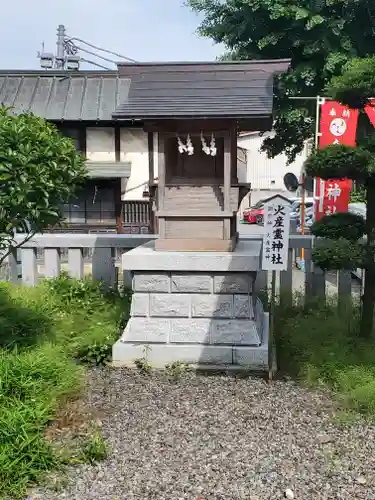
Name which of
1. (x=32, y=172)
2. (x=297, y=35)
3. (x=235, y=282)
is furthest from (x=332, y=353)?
(x=297, y=35)

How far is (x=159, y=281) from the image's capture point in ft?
18.0

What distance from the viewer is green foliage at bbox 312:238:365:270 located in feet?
15.6

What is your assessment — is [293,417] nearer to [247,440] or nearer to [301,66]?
[247,440]

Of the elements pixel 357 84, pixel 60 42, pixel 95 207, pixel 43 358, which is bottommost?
pixel 43 358

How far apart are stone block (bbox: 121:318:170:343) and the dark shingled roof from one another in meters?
2.12

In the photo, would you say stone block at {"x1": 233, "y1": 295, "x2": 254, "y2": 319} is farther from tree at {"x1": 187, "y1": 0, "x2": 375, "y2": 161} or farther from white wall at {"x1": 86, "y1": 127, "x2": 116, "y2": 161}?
white wall at {"x1": 86, "y1": 127, "x2": 116, "y2": 161}

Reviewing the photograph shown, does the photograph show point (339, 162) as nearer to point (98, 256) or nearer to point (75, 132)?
point (98, 256)

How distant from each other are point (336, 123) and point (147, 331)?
7206 mm

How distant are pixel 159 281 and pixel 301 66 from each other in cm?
917

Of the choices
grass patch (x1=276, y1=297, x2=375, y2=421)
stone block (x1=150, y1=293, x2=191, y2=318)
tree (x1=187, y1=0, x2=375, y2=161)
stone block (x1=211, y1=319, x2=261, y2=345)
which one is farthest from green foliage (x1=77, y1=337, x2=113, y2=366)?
tree (x1=187, y1=0, x2=375, y2=161)

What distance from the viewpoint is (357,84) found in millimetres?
4715

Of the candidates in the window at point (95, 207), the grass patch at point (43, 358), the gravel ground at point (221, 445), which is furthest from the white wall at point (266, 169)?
the gravel ground at point (221, 445)

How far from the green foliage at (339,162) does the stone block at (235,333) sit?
1676 millimetres

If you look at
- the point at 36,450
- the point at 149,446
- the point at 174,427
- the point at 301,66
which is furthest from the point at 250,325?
the point at 301,66
